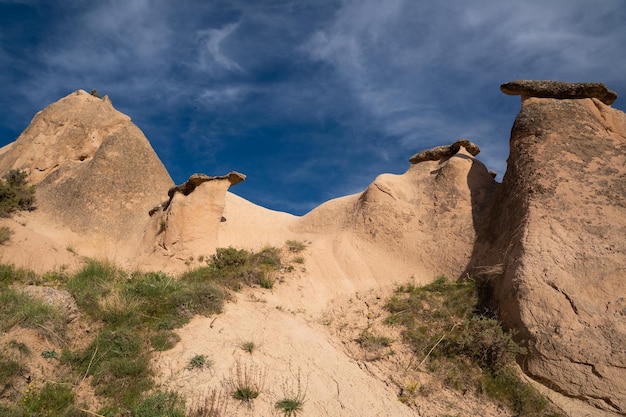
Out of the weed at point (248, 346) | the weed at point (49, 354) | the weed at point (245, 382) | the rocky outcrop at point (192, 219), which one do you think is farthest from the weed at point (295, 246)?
the weed at point (49, 354)

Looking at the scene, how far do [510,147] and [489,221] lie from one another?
1886 mm

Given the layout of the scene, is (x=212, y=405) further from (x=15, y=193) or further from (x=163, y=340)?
(x=15, y=193)

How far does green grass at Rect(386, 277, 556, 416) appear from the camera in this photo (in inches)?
262

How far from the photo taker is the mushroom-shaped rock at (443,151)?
498 inches

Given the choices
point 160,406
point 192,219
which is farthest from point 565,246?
point 192,219

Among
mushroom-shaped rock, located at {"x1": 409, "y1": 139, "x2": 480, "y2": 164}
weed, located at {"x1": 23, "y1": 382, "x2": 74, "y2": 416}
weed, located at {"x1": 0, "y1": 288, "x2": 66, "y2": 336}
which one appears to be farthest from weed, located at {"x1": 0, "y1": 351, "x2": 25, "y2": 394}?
mushroom-shaped rock, located at {"x1": 409, "y1": 139, "x2": 480, "y2": 164}

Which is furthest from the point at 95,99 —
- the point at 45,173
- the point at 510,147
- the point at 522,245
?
the point at 522,245

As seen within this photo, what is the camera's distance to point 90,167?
15539mm

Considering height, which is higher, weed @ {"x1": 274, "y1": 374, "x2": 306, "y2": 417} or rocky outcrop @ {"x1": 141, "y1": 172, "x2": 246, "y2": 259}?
rocky outcrop @ {"x1": 141, "y1": 172, "x2": 246, "y2": 259}

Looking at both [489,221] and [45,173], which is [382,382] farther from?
[45,173]

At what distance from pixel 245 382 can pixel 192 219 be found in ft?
23.7

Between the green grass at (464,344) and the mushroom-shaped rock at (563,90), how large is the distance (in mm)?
5085

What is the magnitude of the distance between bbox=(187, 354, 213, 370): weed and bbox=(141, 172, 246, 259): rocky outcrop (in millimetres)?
5899

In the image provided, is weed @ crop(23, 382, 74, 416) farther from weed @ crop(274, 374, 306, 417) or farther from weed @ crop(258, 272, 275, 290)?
weed @ crop(258, 272, 275, 290)
